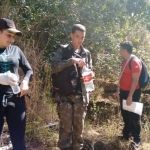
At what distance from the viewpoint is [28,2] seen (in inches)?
221

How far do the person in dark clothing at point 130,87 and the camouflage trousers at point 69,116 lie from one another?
0.88 m

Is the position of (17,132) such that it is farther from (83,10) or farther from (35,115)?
(83,10)

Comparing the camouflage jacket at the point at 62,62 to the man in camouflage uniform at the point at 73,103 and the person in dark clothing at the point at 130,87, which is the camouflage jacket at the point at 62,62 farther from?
the person in dark clothing at the point at 130,87

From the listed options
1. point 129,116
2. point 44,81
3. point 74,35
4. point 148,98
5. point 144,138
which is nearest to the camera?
point 74,35

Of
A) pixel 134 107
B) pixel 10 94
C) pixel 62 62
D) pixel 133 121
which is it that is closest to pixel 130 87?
pixel 134 107

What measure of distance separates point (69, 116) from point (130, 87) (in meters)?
1.17

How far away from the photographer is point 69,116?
3342mm

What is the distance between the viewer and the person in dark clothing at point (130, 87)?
3713 mm

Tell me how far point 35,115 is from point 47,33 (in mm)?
2148

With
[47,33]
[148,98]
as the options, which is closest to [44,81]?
[47,33]

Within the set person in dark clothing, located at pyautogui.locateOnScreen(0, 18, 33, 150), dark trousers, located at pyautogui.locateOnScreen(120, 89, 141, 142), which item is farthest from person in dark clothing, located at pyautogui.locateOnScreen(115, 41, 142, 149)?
person in dark clothing, located at pyautogui.locateOnScreen(0, 18, 33, 150)

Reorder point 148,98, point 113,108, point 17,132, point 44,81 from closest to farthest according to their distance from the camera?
1. point 17,132
2. point 44,81
3. point 113,108
4. point 148,98

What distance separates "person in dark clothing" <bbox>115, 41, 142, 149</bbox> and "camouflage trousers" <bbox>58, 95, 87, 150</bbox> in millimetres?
877

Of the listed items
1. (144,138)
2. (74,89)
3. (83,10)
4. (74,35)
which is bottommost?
(144,138)
